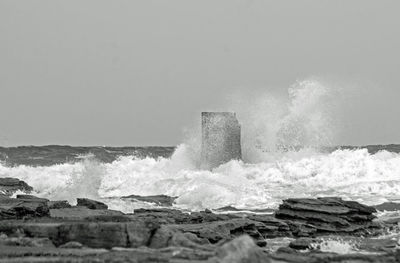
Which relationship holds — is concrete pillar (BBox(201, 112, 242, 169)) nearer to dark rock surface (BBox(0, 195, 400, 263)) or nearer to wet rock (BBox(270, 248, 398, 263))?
dark rock surface (BBox(0, 195, 400, 263))

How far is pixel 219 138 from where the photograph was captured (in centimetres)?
2631

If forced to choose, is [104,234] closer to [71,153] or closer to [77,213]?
[77,213]

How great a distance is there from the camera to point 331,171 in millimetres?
25438

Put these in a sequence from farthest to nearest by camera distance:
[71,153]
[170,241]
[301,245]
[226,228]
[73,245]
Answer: [71,153], [226,228], [301,245], [170,241], [73,245]

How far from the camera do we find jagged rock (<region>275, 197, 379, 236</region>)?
14508 millimetres

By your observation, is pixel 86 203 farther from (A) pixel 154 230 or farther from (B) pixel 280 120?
(B) pixel 280 120

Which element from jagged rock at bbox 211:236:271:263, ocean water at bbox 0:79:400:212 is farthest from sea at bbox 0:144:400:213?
jagged rock at bbox 211:236:271:263

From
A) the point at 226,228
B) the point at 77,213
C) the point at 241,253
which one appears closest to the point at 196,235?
the point at 226,228

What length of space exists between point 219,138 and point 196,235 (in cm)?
1445

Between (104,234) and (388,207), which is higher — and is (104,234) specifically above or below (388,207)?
above

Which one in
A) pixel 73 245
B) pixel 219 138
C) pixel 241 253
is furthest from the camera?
pixel 219 138

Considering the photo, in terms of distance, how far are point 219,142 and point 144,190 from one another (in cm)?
353

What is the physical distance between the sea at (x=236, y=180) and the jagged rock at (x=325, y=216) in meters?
3.24

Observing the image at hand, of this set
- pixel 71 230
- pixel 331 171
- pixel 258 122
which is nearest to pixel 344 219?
pixel 71 230
